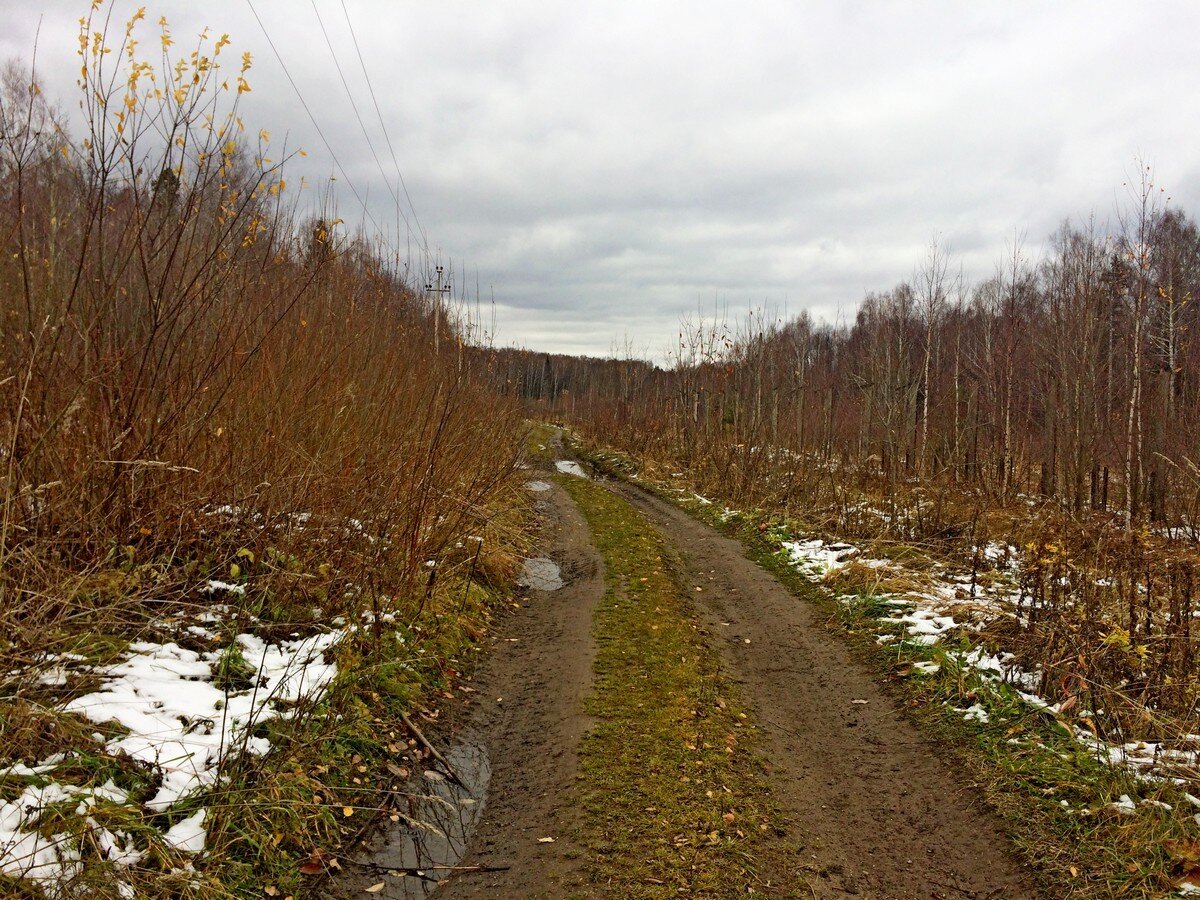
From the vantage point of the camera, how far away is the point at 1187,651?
4.35m

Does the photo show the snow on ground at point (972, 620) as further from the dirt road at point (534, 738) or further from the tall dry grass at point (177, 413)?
the tall dry grass at point (177, 413)

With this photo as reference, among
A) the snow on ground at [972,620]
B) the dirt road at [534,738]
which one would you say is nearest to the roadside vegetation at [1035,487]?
the snow on ground at [972,620]

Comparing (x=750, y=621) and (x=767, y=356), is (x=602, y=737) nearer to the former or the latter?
(x=750, y=621)

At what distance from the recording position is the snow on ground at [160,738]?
2.23m

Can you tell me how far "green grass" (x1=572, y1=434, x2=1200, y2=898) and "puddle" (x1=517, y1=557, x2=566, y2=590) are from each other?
373 centimetres

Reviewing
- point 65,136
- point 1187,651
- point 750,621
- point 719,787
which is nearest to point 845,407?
point 750,621

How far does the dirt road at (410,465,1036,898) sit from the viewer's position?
317 cm

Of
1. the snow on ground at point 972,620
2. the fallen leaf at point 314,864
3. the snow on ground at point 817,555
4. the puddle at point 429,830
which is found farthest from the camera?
the snow on ground at point 817,555

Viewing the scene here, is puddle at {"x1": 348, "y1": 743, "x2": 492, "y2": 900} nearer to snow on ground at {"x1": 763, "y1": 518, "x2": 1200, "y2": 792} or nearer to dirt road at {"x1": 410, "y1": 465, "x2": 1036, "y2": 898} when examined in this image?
dirt road at {"x1": 410, "y1": 465, "x2": 1036, "y2": 898}

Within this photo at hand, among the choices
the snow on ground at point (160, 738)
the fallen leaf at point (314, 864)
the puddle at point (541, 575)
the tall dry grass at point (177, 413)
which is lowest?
the fallen leaf at point (314, 864)

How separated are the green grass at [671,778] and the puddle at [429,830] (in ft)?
2.09

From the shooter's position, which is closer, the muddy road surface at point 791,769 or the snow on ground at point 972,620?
the muddy road surface at point 791,769

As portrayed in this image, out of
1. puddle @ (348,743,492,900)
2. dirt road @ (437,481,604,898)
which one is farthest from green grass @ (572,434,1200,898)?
puddle @ (348,743,492,900)

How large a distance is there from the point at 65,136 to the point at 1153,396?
723 inches
